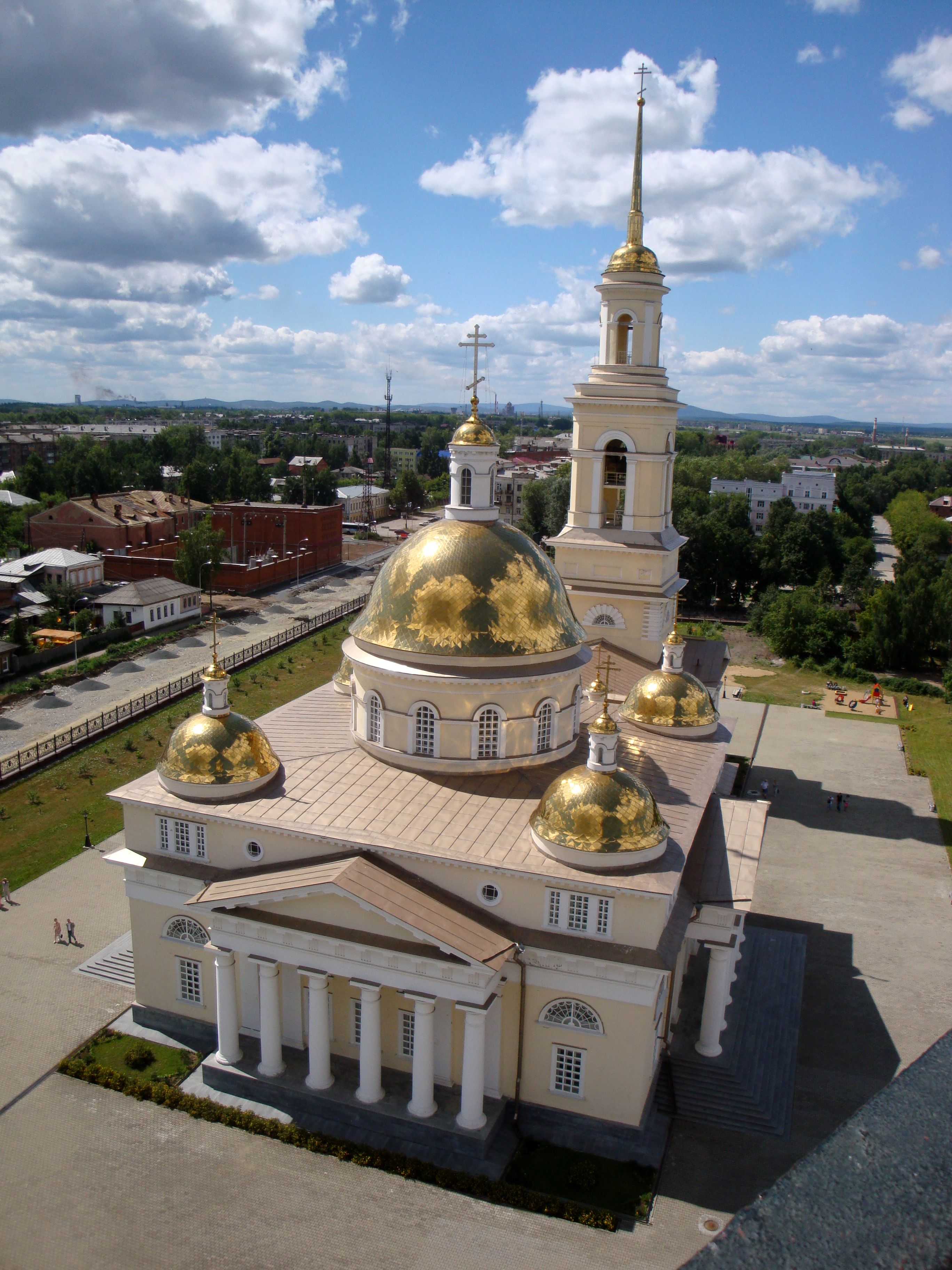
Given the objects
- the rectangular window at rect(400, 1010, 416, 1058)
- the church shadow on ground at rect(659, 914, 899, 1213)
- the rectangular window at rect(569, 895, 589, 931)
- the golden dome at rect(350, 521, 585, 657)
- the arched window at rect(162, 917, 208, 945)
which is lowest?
the church shadow on ground at rect(659, 914, 899, 1213)

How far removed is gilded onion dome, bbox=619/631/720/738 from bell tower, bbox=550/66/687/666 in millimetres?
5339

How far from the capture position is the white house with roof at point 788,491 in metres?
100

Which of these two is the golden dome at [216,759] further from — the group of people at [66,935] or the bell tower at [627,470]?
the bell tower at [627,470]

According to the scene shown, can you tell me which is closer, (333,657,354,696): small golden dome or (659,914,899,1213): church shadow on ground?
(659,914,899,1213): church shadow on ground

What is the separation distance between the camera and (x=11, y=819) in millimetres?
28406

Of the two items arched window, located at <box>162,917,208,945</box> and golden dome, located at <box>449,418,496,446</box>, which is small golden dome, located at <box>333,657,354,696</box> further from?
arched window, located at <box>162,917,208,945</box>

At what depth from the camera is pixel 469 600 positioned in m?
19.9

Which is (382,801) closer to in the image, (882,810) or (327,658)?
(882,810)

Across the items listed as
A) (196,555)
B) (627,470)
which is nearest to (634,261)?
(627,470)

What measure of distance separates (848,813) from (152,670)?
31500 millimetres

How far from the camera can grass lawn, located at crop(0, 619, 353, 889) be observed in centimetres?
2655

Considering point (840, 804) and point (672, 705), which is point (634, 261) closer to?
point (672, 705)

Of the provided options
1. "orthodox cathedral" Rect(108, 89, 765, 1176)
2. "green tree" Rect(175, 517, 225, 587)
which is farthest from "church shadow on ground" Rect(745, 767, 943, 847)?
"green tree" Rect(175, 517, 225, 587)

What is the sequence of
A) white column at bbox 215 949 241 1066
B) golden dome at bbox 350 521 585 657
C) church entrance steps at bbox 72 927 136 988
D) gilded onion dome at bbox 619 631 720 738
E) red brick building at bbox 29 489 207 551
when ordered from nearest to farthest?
white column at bbox 215 949 241 1066, golden dome at bbox 350 521 585 657, church entrance steps at bbox 72 927 136 988, gilded onion dome at bbox 619 631 720 738, red brick building at bbox 29 489 207 551
